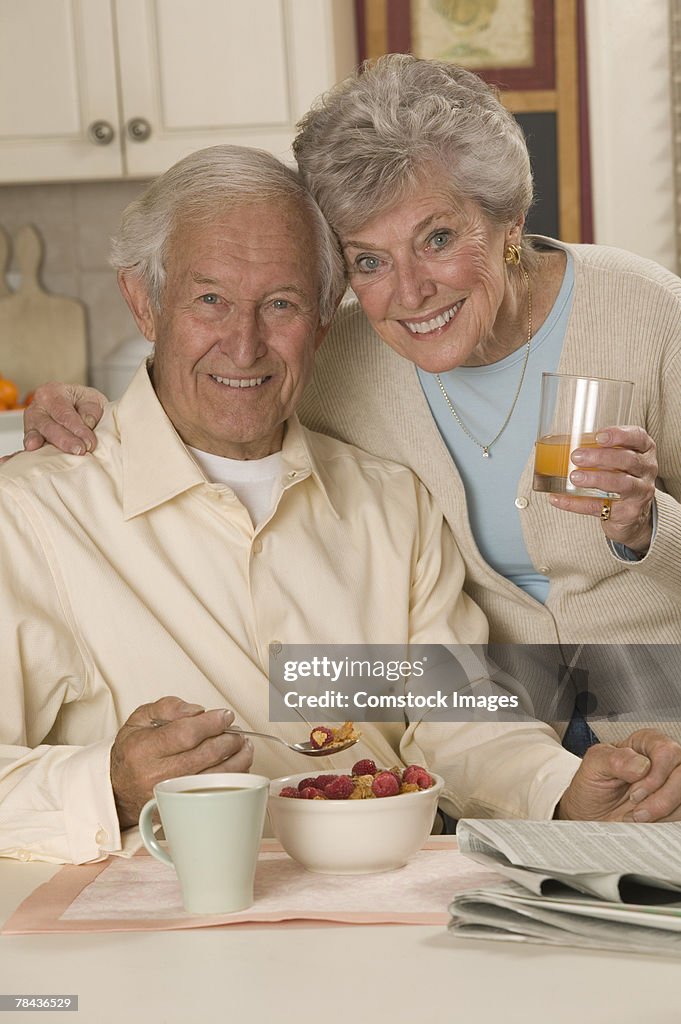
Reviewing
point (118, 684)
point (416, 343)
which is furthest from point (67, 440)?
point (416, 343)

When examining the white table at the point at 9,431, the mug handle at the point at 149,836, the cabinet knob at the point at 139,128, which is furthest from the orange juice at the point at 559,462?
the cabinet knob at the point at 139,128

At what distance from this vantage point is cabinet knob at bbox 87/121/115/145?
9.52 ft

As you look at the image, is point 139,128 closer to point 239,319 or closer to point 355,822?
point 239,319

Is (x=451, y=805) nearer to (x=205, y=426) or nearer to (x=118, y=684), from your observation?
(x=118, y=684)

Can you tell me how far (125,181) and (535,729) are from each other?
225 centimetres

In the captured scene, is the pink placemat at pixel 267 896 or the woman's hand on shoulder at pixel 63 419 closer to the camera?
the pink placemat at pixel 267 896

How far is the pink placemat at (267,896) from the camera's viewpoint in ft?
2.77

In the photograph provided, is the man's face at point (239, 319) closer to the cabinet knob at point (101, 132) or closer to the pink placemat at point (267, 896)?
the pink placemat at point (267, 896)

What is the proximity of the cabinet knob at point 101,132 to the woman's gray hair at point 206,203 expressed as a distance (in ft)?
5.16

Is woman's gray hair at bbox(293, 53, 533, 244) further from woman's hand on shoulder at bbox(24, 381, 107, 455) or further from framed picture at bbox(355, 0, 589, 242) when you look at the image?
framed picture at bbox(355, 0, 589, 242)

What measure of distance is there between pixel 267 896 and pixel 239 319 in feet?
2.22

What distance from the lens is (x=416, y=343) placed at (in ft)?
4.74

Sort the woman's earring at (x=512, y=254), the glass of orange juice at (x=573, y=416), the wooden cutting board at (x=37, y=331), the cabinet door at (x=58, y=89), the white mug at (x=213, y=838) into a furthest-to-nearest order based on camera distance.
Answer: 1. the wooden cutting board at (x=37, y=331)
2. the cabinet door at (x=58, y=89)
3. the woman's earring at (x=512, y=254)
4. the glass of orange juice at (x=573, y=416)
5. the white mug at (x=213, y=838)

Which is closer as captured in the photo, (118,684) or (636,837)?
(636,837)
